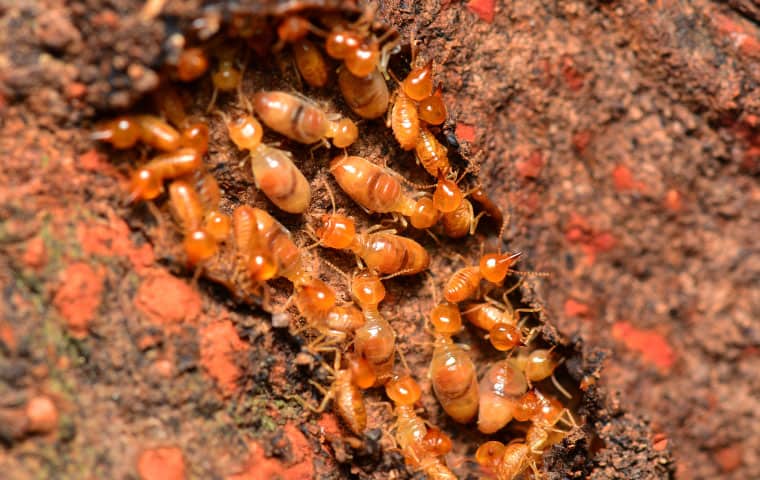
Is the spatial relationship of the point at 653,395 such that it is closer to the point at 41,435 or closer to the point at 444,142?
the point at 444,142

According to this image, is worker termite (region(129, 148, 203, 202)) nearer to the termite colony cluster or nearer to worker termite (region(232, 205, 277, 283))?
the termite colony cluster

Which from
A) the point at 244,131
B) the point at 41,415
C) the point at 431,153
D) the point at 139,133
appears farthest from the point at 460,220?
the point at 41,415

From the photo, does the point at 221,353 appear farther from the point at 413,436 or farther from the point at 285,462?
the point at 413,436

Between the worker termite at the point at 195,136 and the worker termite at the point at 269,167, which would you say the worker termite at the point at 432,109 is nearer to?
the worker termite at the point at 269,167

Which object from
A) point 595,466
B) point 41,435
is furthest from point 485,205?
point 41,435

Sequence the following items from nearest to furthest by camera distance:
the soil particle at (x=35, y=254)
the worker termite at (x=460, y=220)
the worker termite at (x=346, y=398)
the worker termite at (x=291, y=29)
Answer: the soil particle at (x=35, y=254) < the worker termite at (x=291, y=29) < the worker termite at (x=346, y=398) < the worker termite at (x=460, y=220)

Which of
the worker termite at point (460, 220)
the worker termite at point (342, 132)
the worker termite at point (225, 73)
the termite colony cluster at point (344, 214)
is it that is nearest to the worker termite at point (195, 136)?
Result: the termite colony cluster at point (344, 214)

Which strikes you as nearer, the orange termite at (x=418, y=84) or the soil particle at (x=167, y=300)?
the soil particle at (x=167, y=300)

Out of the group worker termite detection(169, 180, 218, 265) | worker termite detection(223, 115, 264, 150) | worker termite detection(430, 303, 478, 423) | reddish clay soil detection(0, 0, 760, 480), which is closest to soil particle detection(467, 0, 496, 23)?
reddish clay soil detection(0, 0, 760, 480)
